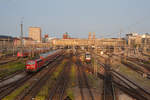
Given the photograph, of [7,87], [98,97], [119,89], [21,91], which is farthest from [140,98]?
[7,87]

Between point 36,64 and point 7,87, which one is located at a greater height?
point 36,64

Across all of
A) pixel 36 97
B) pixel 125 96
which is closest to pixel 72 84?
pixel 36 97

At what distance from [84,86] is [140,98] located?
6.81m

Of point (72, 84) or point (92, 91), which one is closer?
point (92, 91)

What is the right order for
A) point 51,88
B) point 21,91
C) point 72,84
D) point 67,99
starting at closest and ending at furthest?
point 67,99, point 21,91, point 51,88, point 72,84

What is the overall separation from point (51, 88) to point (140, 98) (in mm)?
10638

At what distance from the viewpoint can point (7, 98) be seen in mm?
12703

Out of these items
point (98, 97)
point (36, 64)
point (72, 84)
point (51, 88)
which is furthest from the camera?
point (36, 64)

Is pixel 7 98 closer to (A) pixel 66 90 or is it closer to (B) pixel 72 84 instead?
(A) pixel 66 90

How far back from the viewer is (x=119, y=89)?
52.4 ft

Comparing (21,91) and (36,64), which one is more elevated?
(36,64)

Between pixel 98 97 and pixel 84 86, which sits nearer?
pixel 98 97

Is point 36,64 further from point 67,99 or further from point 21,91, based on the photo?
point 67,99

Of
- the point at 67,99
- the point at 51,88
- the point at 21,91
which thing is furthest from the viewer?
the point at 51,88
